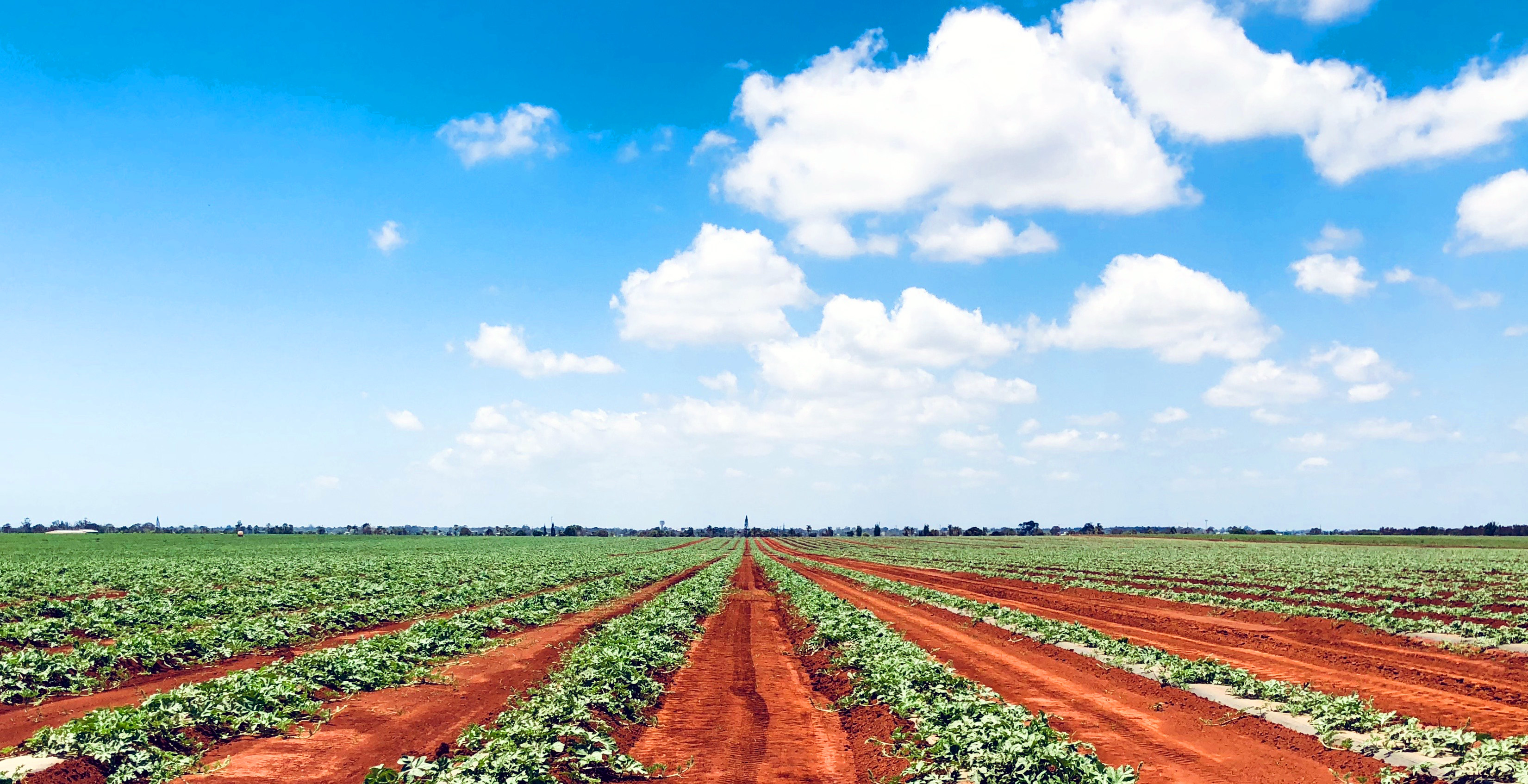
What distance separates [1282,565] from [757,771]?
64.8 m

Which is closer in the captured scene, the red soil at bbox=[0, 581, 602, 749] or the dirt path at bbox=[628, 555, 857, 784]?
the dirt path at bbox=[628, 555, 857, 784]

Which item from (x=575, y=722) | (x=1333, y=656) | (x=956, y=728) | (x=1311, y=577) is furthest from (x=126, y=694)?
(x=1311, y=577)

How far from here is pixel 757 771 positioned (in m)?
10.8

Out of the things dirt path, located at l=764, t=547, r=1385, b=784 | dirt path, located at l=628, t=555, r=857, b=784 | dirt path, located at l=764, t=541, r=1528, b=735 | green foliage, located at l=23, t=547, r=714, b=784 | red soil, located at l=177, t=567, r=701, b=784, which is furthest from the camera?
dirt path, located at l=764, t=541, r=1528, b=735

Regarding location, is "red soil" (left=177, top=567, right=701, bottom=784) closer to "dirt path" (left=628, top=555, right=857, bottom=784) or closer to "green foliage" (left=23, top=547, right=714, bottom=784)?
"green foliage" (left=23, top=547, right=714, bottom=784)

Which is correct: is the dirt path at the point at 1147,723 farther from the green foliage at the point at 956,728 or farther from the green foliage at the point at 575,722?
the green foliage at the point at 575,722

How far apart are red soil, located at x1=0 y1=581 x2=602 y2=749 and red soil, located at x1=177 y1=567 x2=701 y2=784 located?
3428 millimetres

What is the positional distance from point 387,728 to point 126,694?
6.85 m

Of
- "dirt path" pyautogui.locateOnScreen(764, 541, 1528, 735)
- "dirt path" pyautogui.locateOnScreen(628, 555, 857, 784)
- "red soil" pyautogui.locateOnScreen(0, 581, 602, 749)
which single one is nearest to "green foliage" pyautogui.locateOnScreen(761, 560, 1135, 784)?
"dirt path" pyautogui.locateOnScreen(628, 555, 857, 784)

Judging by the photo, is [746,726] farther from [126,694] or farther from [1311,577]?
[1311,577]

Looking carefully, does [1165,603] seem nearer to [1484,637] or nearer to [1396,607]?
[1396,607]

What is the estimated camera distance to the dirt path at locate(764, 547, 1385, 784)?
10750 mm

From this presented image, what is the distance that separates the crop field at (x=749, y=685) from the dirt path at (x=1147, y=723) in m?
0.07

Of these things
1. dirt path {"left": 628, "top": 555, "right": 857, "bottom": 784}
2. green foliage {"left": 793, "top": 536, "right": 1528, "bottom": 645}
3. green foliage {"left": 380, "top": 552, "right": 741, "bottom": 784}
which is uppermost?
green foliage {"left": 380, "top": 552, "right": 741, "bottom": 784}
